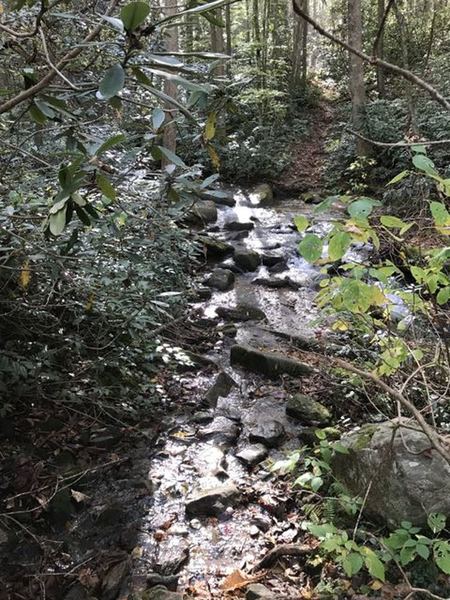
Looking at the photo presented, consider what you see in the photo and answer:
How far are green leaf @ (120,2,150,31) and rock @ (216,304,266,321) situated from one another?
5541 mm

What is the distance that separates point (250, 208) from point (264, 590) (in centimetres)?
975

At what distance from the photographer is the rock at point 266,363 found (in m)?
5.36

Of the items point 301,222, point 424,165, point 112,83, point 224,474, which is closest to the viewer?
point 112,83

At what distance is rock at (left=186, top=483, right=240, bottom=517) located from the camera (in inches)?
138

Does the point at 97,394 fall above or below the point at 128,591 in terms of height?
above

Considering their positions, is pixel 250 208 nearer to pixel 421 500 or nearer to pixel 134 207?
pixel 134 207

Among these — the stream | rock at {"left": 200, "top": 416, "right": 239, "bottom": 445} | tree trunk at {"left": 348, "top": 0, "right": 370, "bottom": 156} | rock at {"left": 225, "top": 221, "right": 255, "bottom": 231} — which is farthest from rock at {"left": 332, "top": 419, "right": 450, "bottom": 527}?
tree trunk at {"left": 348, "top": 0, "right": 370, "bottom": 156}

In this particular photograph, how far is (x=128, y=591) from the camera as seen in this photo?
2.91 metres

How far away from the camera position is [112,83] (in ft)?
4.51

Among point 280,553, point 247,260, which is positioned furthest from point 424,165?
point 247,260

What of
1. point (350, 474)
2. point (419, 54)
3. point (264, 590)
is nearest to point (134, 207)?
point (350, 474)

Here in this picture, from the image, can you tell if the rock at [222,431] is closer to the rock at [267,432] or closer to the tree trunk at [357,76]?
the rock at [267,432]

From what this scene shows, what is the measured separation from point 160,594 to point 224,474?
47.4 inches

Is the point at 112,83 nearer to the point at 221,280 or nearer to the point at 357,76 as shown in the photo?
the point at 221,280
